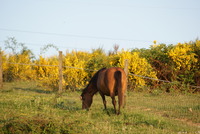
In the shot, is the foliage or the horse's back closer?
the horse's back

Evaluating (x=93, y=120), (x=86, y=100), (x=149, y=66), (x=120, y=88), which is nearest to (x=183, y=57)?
(x=149, y=66)

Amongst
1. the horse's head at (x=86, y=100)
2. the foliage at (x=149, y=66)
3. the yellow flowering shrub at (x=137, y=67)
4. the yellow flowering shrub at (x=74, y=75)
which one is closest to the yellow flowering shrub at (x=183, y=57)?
the foliage at (x=149, y=66)

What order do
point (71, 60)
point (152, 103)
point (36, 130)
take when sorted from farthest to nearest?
point (71, 60), point (152, 103), point (36, 130)

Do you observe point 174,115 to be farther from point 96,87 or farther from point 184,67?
point 184,67

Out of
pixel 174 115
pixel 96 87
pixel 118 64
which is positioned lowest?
pixel 174 115

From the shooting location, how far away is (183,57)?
1468 centimetres

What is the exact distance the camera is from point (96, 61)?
633 inches

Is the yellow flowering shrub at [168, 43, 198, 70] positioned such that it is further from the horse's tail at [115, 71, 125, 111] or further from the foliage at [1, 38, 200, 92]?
the horse's tail at [115, 71, 125, 111]

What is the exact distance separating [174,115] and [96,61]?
8185 mm

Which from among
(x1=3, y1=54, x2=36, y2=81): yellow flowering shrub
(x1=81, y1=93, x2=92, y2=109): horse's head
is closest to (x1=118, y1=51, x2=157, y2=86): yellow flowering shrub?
(x1=81, y1=93, x2=92, y2=109): horse's head

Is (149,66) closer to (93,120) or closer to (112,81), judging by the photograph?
(112,81)

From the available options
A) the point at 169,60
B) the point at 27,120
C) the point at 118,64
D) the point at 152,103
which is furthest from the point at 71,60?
the point at 27,120

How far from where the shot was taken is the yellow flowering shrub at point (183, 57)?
14635 mm

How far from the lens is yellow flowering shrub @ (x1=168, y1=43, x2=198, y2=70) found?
576 inches
